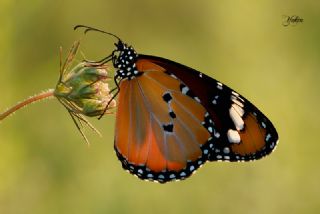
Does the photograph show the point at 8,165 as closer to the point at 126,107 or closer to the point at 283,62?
the point at 126,107

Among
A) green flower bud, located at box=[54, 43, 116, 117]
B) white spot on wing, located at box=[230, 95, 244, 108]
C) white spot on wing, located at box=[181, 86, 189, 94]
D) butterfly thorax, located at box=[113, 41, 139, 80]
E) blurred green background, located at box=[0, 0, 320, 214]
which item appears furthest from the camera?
Result: blurred green background, located at box=[0, 0, 320, 214]

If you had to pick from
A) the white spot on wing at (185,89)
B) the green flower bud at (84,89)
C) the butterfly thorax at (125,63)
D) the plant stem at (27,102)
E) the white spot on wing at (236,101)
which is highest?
the butterfly thorax at (125,63)

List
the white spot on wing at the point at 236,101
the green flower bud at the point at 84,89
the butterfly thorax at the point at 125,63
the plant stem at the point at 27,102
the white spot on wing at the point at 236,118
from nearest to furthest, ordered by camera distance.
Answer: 1. the plant stem at the point at 27,102
2. the green flower bud at the point at 84,89
3. the white spot on wing at the point at 236,101
4. the white spot on wing at the point at 236,118
5. the butterfly thorax at the point at 125,63

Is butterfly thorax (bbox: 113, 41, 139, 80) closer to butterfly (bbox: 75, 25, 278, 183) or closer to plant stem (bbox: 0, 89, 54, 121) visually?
butterfly (bbox: 75, 25, 278, 183)

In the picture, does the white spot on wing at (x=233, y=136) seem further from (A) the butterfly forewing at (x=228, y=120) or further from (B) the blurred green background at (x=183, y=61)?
(B) the blurred green background at (x=183, y=61)

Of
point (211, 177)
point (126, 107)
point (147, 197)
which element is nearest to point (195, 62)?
point (211, 177)

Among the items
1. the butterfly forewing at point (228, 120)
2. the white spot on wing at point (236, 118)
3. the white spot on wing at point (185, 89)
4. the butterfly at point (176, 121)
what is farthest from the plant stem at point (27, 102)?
the white spot on wing at point (236, 118)

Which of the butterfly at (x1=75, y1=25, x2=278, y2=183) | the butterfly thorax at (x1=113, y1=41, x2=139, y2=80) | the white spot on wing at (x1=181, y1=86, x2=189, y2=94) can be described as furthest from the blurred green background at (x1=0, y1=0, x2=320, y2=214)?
the white spot on wing at (x1=181, y1=86, x2=189, y2=94)

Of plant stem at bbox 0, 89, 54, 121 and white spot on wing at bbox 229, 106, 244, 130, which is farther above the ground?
white spot on wing at bbox 229, 106, 244, 130
